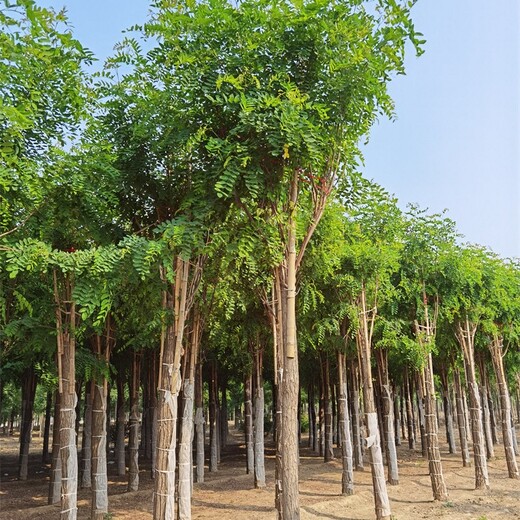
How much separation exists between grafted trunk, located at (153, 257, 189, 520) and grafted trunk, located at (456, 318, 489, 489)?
32.5ft

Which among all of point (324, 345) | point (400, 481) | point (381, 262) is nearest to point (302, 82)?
point (381, 262)

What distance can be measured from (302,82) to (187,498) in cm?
644

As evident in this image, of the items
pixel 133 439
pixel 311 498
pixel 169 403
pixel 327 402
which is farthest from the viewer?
pixel 327 402

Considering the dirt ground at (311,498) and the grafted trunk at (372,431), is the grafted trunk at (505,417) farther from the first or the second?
the grafted trunk at (372,431)

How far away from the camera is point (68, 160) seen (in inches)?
263

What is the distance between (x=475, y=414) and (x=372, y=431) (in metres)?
5.36

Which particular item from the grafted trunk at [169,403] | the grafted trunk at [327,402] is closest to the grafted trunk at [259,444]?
the grafted trunk at [327,402]

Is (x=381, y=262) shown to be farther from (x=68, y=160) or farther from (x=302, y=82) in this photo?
(x=68, y=160)

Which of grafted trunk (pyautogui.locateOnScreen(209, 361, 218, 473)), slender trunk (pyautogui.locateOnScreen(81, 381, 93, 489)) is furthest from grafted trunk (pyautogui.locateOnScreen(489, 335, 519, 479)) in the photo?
slender trunk (pyautogui.locateOnScreen(81, 381, 93, 489))

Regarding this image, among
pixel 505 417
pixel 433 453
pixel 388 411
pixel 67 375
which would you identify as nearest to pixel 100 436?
pixel 67 375

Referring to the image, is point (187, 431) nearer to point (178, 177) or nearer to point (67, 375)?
point (67, 375)

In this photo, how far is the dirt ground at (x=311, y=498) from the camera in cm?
1138

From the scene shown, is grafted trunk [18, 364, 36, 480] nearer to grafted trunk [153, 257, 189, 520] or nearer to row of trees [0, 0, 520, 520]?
row of trees [0, 0, 520, 520]

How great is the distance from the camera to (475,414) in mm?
14484
